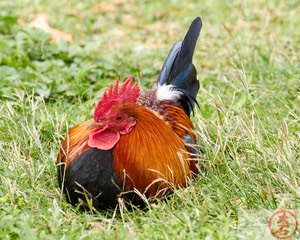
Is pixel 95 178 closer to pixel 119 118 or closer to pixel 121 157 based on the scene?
pixel 121 157

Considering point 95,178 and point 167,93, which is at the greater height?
point 167,93

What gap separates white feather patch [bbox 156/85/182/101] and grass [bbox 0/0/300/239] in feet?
0.83

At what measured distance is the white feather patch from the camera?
464 cm

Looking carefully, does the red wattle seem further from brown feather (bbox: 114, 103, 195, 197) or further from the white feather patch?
the white feather patch

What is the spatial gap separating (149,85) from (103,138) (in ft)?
7.55

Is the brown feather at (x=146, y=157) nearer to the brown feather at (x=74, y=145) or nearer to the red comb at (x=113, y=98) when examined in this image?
the red comb at (x=113, y=98)

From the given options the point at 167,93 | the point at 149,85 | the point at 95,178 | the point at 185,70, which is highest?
the point at 185,70

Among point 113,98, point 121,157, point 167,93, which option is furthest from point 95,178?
point 167,93

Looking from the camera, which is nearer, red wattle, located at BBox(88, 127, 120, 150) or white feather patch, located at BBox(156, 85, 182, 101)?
red wattle, located at BBox(88, 127, 120, 150)

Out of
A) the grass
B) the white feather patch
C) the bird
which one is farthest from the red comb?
the white feather patch

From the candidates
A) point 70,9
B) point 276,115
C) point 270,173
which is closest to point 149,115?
point 270,173

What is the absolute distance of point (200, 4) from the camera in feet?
27.7

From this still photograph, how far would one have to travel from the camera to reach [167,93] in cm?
467

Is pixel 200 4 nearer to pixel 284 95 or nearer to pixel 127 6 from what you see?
pixel 127 6
